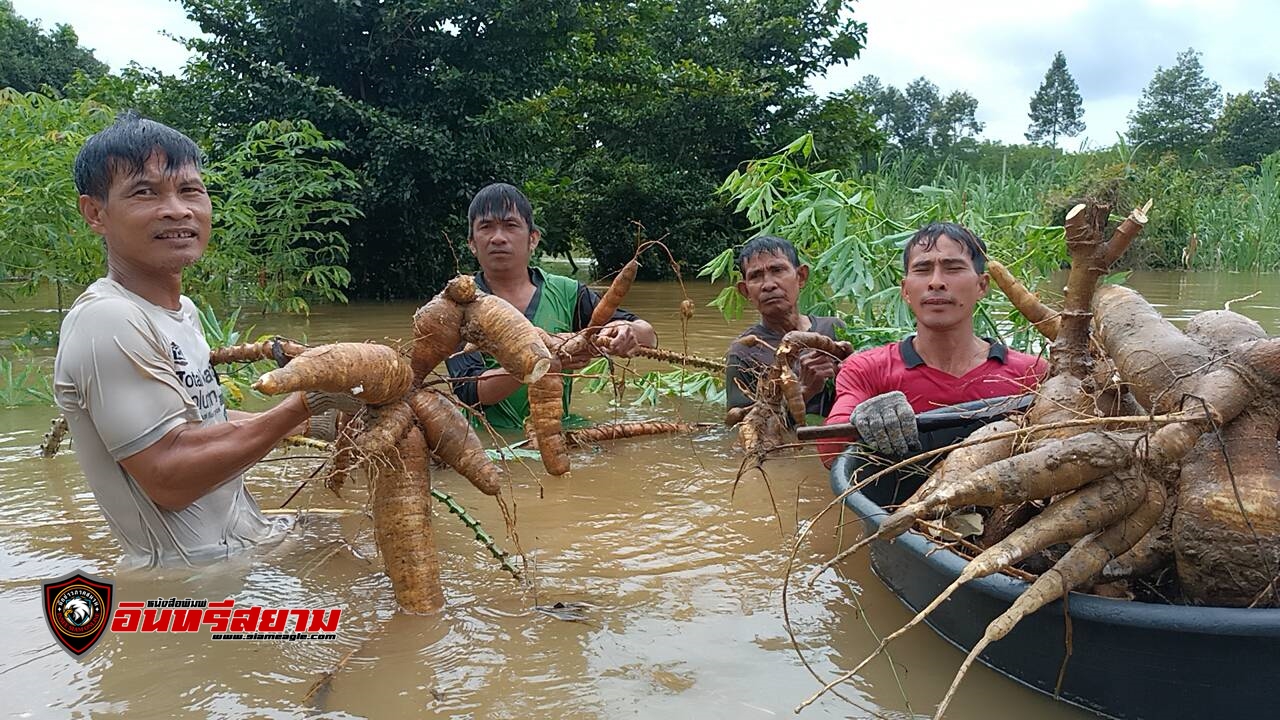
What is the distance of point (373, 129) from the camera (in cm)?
1104

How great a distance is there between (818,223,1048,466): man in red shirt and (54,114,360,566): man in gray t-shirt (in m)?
1.94

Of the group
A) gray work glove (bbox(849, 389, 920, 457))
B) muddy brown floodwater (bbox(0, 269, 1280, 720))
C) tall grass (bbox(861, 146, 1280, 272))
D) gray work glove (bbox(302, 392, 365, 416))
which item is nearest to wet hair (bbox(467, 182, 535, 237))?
muddy brown floodwater (bbox(0, 269, 1280, 720))

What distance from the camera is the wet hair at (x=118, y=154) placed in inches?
83.1

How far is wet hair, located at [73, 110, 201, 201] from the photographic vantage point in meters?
→ 2.11

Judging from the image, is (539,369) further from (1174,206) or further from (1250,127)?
(1250,127)

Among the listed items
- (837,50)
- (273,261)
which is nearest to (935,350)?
(273,261)

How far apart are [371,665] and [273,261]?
8.08 metres

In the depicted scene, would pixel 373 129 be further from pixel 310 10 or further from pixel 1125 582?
pixel 1125 582

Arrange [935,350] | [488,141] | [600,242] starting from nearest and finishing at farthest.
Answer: [935,350], [488,141], [600,242]

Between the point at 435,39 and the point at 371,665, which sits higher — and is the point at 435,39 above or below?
above

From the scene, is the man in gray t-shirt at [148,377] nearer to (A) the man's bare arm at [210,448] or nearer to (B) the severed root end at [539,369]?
(A) the man's bare arm at [210,448]

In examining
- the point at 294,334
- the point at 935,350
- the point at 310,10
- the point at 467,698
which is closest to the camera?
the point at 467,698

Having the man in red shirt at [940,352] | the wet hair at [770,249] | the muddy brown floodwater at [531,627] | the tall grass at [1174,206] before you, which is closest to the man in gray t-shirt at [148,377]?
the muddy brown floodwater at [531,627]

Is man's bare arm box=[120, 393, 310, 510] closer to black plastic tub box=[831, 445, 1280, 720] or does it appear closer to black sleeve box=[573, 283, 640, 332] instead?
black plastic tub box=[831, 445, 1280, 720]
